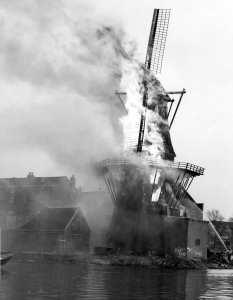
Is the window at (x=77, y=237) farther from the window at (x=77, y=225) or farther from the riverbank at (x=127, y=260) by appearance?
the riverbank at (x=127, y=260)

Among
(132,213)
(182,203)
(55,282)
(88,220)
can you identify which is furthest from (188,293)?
(88,220)

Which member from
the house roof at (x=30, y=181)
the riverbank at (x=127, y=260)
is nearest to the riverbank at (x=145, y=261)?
the riverbank at (x=127, y=260)

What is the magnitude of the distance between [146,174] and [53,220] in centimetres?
1522

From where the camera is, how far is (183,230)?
5462 centimetres

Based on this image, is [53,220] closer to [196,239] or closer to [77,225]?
[77,225]

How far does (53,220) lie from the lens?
6312 centimetres

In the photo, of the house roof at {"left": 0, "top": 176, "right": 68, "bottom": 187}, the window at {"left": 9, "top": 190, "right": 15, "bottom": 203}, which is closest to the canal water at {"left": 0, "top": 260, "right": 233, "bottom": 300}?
the house roof at {"left": 0, "top": 176, "right": 68, "bottom": 187}

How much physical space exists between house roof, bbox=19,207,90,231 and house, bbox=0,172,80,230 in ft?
30.8

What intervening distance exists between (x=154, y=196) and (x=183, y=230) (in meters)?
4.86

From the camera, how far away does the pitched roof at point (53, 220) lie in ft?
203

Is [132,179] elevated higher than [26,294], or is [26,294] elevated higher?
[132,179]

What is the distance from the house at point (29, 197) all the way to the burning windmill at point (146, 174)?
20566 mm

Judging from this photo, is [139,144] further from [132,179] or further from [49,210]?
[49,210]

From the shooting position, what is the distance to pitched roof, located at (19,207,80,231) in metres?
62.0
